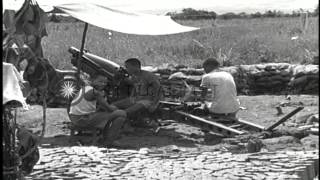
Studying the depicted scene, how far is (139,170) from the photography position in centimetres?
574

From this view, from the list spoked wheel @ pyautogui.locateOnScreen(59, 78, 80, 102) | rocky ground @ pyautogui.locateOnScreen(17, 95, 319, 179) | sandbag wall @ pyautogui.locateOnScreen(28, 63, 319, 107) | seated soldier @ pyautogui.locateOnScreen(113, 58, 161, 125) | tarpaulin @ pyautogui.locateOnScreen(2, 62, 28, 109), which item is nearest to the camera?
tarpaulin @ pyautogui.locateOnScreen(2, 62, 28, 109)

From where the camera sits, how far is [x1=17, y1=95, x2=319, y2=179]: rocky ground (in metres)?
5.62

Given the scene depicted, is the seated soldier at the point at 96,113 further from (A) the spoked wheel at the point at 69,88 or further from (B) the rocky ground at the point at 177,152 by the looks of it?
(A) the spoked wheel at the point at 69,88

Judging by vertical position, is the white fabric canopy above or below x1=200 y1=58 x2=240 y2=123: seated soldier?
above

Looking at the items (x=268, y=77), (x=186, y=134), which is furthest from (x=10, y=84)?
(x=268, y=77)

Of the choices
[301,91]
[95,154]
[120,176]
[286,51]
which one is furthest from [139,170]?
[286,51]

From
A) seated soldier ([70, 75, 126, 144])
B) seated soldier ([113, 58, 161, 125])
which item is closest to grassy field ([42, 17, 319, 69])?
seated soldier ([113, 58, 161, 125])

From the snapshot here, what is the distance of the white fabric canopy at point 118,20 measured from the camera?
27.1 feet

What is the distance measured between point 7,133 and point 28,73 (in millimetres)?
608

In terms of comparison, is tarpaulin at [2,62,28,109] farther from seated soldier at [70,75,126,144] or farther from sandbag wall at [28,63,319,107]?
sandbag wall at [28,63,319,107]

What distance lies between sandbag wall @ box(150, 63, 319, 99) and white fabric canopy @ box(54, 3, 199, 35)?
3.24 m

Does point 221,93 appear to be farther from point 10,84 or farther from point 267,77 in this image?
point 10,84

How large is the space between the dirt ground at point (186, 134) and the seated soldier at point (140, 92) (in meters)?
0.37

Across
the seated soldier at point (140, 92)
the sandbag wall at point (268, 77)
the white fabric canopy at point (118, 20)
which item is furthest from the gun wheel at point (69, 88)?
the sandbag wall at point (268, 77)
